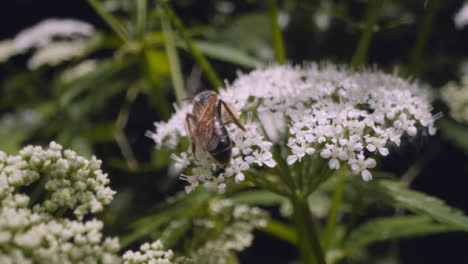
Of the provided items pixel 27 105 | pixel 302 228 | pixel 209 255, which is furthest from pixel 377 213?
pixel 27 105

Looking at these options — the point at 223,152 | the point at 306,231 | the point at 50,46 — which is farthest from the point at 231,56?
the point at 50,46

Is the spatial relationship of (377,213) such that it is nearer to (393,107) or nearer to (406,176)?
(406,176)

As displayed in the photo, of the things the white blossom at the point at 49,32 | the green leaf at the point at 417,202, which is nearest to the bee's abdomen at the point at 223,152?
the green leaf at the point at 417,202

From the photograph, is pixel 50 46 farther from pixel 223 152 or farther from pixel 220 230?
pixel 223 152

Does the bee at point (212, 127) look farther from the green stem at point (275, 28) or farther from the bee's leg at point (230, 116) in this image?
the green stem at point (275, 28)

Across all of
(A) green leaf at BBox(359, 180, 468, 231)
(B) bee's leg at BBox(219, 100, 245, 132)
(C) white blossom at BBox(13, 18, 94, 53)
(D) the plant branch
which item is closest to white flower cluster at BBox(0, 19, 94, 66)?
(C) white blossom at BBox(13, 18, 94, 53)
